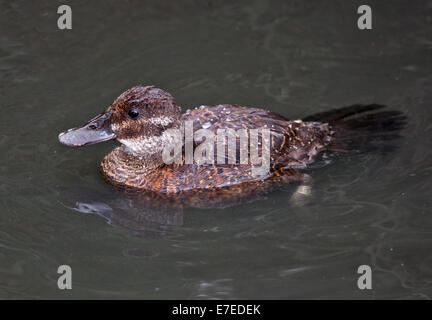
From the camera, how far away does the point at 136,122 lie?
6844 millimetres

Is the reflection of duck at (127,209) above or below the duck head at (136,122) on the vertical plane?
below

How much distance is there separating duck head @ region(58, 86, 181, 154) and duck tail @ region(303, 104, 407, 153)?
1.93 m

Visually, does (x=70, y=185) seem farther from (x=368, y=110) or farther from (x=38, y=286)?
(x=368, y=110)

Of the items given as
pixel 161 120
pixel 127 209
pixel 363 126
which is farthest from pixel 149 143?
pixel 363 126

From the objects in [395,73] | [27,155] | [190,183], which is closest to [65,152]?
[27,155]

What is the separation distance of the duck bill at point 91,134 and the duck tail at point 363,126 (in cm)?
243

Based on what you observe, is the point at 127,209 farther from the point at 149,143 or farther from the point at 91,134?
→ the point at 91,134

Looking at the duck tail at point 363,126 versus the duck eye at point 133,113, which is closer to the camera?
the duck eye at point 133,113

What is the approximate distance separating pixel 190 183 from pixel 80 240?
1246 mm

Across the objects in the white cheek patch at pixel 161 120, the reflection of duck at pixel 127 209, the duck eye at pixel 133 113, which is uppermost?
the duck eye at pixel 133 113

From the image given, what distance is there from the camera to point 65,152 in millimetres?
7664

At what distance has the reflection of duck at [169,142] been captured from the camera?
22.4ft

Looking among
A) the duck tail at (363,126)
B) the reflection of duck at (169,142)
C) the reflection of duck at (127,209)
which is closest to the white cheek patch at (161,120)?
the reflection of duck at (169,142)

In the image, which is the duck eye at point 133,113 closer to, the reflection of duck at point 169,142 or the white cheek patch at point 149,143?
the reflection of duck at point 169,142
